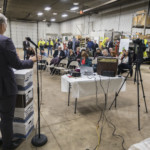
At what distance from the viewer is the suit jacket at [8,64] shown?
1.42 meters

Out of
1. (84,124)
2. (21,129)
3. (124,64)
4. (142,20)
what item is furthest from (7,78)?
(142,20)

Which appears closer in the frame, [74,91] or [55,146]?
[55,146]

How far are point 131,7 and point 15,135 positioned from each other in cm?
1102

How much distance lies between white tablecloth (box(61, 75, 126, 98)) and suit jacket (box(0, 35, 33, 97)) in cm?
124

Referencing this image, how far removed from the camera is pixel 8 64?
1514 millimetres

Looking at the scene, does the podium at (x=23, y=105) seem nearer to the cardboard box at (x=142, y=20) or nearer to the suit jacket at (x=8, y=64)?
the suit jacket at (x=8, y=64)

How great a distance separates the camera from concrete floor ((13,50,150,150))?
6.69ft

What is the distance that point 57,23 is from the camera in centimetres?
2238

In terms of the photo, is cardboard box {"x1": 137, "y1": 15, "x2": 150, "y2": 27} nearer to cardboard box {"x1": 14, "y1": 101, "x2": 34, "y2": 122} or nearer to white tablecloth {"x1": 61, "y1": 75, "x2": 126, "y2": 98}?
white tablecloth {"x1": 61, "y1": 75, "x2": 126, "y2": 98}

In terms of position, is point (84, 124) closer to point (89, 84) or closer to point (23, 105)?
point (89, 84)

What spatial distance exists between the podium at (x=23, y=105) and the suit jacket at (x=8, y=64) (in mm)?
272

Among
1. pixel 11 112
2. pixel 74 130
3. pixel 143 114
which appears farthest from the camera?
pixel 143 114

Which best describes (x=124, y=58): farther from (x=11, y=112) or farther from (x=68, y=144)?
(x=11, y=112)

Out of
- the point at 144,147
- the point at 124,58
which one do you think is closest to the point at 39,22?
the point at 124,58
